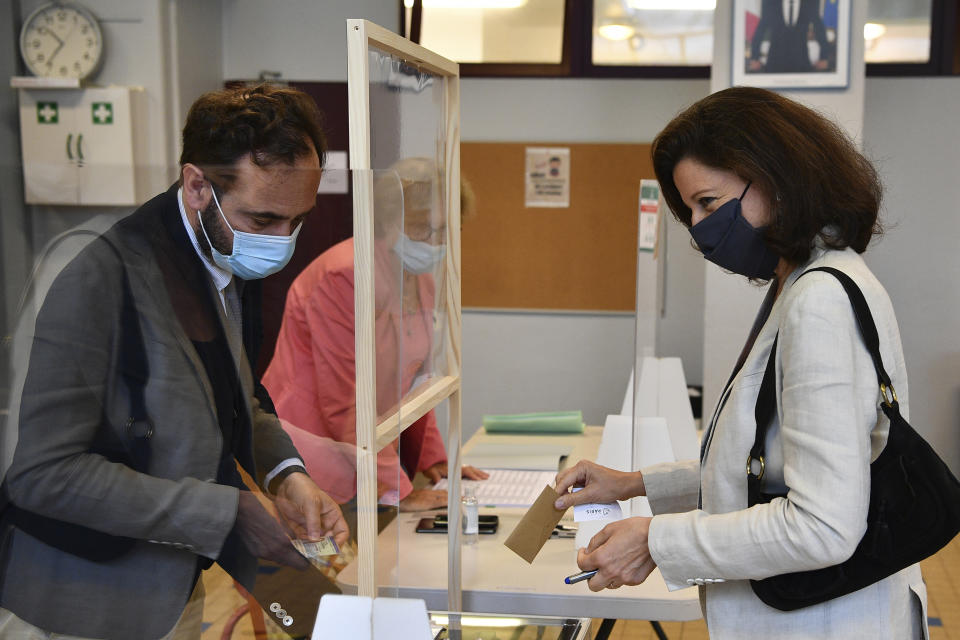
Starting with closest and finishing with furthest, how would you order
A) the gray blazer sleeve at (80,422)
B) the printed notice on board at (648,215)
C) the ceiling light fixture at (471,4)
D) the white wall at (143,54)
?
the gray blazer sleeve at (80,422) → the printed notice on board at (648,215) → the white wall at (143,54) → the ceiling light fixture at (471,4)

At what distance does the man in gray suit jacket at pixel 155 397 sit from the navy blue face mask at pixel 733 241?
550mm

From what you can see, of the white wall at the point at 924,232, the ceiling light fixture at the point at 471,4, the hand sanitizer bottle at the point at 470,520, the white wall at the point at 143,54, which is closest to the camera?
the hand sanitizer bottle at the point at 470,520

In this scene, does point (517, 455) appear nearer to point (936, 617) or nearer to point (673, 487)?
point (673, 487)

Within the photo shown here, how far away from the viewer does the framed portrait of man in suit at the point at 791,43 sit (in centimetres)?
344

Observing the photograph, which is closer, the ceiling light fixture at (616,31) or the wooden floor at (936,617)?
the wooden floor at (936,617)

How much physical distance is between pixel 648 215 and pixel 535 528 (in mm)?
1106

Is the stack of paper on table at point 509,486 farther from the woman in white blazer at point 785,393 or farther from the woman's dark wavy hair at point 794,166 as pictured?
the woman's dark wavy hair at point 794,166

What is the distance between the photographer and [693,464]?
1520 millimetres

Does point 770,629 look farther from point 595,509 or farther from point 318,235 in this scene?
point 318,235

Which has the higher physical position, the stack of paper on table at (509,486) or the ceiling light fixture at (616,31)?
the ceiling light fixture at (616,31)

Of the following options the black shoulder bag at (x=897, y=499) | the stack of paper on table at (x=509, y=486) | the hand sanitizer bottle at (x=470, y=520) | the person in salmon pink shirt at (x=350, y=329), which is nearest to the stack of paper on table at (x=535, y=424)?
the stack of paper on table at (x=509, y=486)

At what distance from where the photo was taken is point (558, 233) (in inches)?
193

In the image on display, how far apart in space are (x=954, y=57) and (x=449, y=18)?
102 inches

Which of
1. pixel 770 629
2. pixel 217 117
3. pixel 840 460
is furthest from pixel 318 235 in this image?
pixel 770 629
